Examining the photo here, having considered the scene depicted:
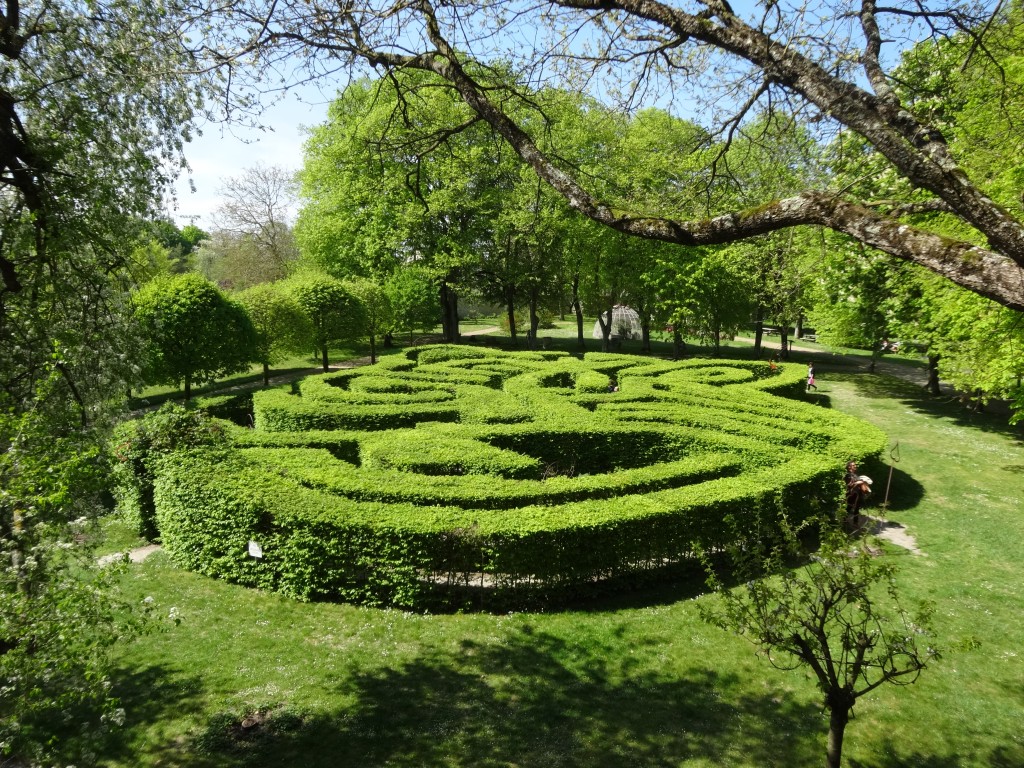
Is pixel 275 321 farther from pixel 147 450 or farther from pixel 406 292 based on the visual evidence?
pixel 147 450

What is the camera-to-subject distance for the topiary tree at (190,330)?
22.5 meters

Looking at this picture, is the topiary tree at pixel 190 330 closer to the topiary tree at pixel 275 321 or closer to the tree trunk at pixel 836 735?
the topiary tree at pixel 275 321

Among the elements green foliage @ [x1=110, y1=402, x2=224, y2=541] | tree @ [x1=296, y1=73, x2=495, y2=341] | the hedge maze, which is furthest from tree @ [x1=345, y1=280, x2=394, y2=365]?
green foliage @ [x1=110, y1=402, x2=224, y2=541]

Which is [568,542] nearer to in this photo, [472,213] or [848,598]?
[848,598]

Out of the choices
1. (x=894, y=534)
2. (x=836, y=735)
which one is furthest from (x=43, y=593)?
(x=894, y=534)

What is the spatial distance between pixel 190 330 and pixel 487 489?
18.4 m

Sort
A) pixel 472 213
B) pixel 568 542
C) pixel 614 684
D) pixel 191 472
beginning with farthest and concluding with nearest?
pixel 472 213 < pixel 191 472 < pixel 568 542 < pixel 614 684

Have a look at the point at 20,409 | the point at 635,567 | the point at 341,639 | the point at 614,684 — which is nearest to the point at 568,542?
the point at 635,567

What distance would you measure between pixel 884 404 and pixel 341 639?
23.0 meters

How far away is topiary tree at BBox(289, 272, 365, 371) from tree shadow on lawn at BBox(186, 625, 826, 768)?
2423 centimetres

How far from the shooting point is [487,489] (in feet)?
33.4

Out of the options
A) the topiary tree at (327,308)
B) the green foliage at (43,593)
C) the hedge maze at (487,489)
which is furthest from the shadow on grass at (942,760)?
the topiary tree at (327,308)

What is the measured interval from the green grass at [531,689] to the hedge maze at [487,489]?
0.59 m

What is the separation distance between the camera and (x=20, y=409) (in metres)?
5.88
